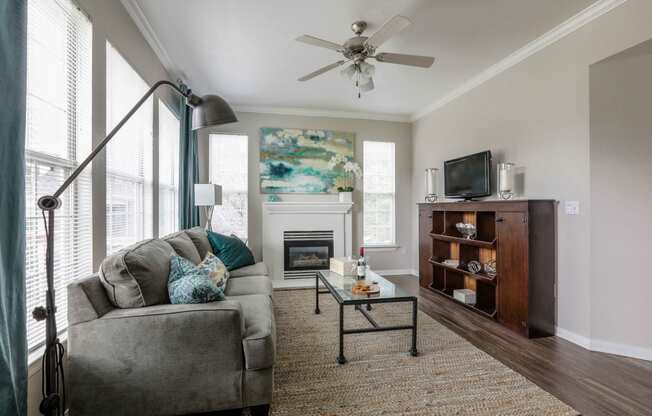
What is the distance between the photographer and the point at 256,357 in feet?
5.18

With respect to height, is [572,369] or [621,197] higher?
[621,197]

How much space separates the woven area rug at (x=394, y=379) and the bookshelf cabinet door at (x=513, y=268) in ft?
1.98

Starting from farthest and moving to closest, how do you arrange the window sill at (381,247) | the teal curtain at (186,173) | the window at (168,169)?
the window sill at (381,247) → the teal curtain at (186,173) → the window at (168,169)

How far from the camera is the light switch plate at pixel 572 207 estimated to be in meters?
2.54

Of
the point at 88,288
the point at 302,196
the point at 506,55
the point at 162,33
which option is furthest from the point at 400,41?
the point at 88,288

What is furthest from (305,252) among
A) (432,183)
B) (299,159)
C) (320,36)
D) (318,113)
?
(320,36)

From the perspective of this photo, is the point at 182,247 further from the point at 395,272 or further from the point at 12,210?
the point at 395,272

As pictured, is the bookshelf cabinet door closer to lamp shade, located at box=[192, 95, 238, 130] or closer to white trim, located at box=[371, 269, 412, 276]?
white trim, located at box=[371, 269, 412, 276]

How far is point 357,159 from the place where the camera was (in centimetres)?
505

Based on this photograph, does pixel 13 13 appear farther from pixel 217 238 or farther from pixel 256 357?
pixel 217 238

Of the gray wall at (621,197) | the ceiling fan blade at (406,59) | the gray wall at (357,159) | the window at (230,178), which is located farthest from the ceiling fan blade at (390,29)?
the window at (230,178)

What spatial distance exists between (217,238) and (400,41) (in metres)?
2.76

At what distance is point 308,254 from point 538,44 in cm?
368

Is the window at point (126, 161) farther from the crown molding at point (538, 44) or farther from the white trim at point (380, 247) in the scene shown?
the crown molding at point (538, 44)
